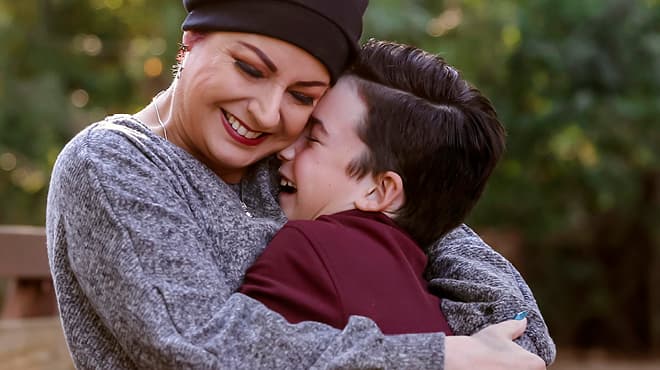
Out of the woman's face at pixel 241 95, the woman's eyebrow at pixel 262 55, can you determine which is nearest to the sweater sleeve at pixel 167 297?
the woman's face at pixel 241 95

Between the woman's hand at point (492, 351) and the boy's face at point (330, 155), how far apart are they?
385mm

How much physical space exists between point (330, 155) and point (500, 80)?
17.6ft

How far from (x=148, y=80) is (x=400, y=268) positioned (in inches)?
222

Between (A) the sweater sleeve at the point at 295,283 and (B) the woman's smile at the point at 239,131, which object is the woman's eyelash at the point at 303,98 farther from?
(A) the sweater sleeve at the point at 295,283

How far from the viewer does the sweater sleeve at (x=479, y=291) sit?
2.17 metres

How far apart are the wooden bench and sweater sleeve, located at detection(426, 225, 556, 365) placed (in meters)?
1.89

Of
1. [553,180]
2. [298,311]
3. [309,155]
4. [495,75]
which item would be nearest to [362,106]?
[309,155]

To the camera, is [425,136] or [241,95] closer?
[241,95]

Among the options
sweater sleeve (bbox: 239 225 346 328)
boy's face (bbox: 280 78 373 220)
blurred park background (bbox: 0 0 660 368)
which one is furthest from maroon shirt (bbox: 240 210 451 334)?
blurred park background (bbox: 0 0 660 368)

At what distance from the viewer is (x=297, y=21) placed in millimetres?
2053

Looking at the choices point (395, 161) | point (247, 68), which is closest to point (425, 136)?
point (395, 161)

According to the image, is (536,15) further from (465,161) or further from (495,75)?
(465,161)

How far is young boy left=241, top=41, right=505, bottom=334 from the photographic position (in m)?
2.16

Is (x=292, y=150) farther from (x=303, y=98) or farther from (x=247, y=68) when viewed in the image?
(x=247, y=68)
